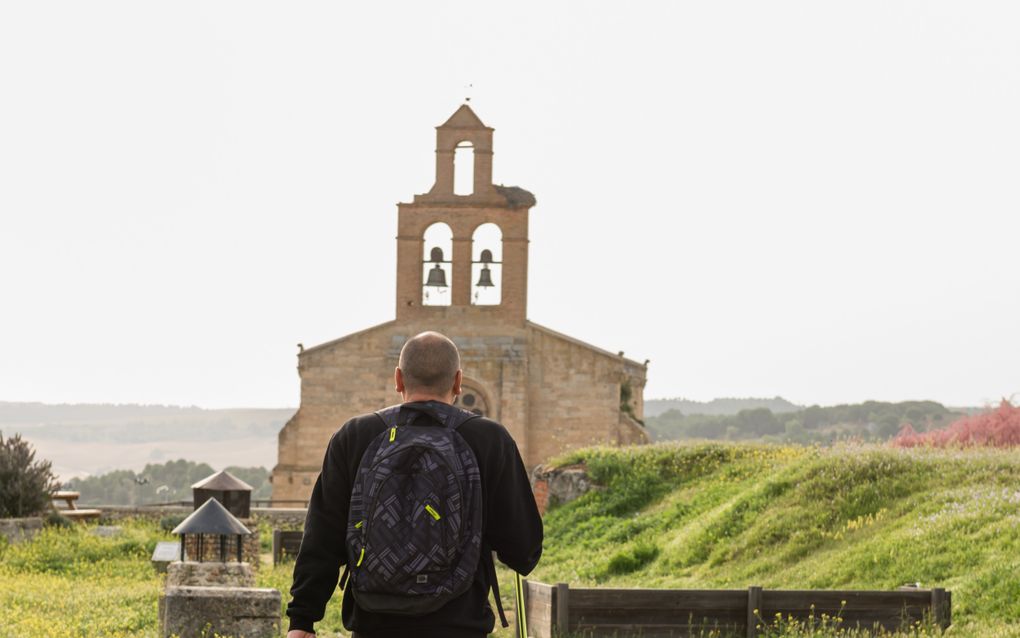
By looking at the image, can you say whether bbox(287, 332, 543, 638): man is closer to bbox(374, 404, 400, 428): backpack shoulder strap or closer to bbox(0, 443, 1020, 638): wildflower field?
bbox(374, 404, 400, 428): backpack shoulder strap

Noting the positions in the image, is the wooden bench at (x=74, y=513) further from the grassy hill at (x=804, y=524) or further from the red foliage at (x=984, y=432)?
the red foliage at (x=984, y=432)

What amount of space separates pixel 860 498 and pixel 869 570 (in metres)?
3.41

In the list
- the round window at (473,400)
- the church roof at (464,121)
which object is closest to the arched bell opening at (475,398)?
the round window at (473,400)

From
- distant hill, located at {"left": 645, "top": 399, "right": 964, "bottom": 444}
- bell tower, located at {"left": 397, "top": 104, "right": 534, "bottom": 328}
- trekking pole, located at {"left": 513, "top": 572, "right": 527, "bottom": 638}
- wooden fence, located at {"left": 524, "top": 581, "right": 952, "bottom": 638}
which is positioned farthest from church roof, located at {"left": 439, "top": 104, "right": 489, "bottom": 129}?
distant hill, located at {"left": 645, "top": 399, "right": 964, "bottom": 444}

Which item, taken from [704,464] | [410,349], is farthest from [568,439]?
[410,349]

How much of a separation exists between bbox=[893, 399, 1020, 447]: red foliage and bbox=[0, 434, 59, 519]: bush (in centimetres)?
1556

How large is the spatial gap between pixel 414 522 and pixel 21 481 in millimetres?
21049

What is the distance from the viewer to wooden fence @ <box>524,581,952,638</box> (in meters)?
11.8

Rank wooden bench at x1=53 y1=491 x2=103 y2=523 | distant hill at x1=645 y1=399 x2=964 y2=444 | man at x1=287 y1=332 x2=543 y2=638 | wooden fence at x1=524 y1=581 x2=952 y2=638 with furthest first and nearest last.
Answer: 1. distant hill at x1=645 y1=399 x2=964 y2=444
2. wooden bench at x1=53 y1=491 x2=103 y2=523
3. wooden fence at x1=524 y1=581 x2=952 y2=638
4. man at x1=287 y1=332 x2=543 y2=638

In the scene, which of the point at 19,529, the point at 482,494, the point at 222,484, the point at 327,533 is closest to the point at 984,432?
the point at 222,484

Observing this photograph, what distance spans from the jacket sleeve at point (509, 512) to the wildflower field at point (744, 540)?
6.38 metres

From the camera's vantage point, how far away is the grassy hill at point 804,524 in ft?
46.4

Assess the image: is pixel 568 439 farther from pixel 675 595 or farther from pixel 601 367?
pixel 675 595

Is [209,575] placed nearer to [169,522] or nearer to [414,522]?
[414,522]
